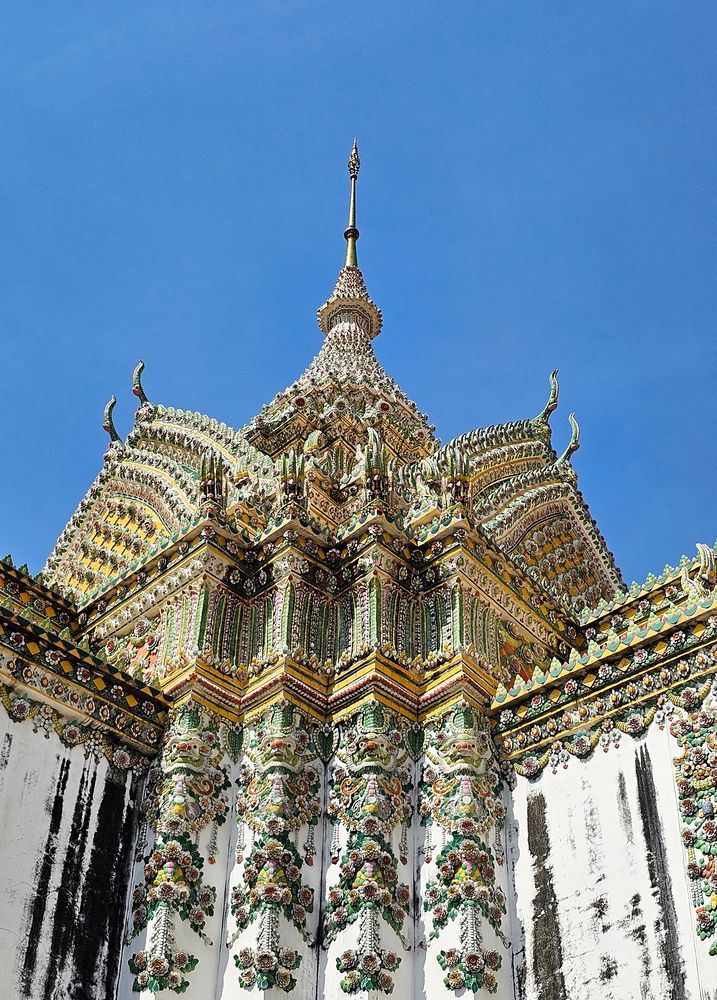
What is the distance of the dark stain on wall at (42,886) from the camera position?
404 inches

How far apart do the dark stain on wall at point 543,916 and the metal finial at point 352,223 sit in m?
14.7

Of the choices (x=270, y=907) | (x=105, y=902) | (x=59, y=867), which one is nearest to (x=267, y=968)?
(x=270, y=907)

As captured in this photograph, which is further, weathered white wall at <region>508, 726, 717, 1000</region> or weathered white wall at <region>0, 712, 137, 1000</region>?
weathered white wall at <region>0, 712, 137, 1000</region>

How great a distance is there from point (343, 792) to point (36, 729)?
2.68 m

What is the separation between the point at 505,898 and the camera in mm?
11211

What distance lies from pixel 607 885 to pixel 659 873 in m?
0.48

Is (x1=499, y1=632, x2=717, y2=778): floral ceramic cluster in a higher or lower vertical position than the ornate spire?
lower

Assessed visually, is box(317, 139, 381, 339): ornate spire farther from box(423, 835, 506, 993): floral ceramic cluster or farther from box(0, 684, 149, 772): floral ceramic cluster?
box(423, 835, 506, 993): floral ceramic cluster

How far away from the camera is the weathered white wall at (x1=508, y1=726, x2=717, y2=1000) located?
32.8 ft

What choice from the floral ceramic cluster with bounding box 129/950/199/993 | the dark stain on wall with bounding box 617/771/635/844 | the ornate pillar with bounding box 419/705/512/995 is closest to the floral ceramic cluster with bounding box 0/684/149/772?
the floral ceramic cluster with bounding box 129/950/199/993

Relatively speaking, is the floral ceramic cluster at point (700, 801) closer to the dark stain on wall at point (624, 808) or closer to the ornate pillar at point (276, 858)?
the dark stain on wall at point (624, 808)

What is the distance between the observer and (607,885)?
418 inches

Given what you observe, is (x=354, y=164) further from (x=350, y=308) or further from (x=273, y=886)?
(x=273, y=886)

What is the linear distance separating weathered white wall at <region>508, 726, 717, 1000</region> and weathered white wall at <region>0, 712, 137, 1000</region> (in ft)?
11.0
